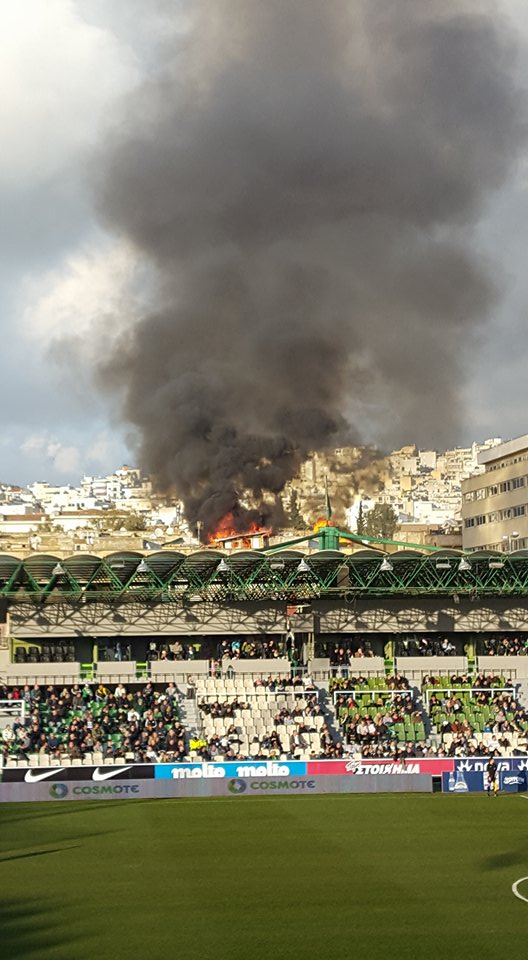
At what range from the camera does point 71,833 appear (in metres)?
39.6

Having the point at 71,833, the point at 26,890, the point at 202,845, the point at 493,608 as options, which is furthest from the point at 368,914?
the point at 493,608

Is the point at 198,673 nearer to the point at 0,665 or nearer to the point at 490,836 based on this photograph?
the point at 0,665

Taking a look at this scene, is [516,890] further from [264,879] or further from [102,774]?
[102,774]

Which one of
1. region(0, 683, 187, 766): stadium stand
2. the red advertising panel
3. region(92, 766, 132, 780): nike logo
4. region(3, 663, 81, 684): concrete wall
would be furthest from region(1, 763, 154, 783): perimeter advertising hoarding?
region(3, 663, 81, 684): concrete wall

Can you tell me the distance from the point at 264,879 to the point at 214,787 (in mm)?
18378

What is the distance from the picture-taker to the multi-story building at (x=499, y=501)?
388 feet

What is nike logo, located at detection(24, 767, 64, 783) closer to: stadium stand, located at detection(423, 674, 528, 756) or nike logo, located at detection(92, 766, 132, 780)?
nike logo, located at detection(92, 766, 132, 780)

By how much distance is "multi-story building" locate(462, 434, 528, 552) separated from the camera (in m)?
118

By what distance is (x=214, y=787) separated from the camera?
49094 millimetres

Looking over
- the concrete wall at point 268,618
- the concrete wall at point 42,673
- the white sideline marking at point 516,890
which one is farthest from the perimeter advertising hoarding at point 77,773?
the white sideline marking at point 516,890

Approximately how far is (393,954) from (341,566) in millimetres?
42732

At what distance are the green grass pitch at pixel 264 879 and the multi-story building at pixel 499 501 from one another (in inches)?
2803

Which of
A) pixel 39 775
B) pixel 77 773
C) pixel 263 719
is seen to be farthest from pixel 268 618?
pixel 39 775

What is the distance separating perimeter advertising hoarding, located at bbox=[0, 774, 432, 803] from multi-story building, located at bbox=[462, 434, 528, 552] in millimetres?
63886
